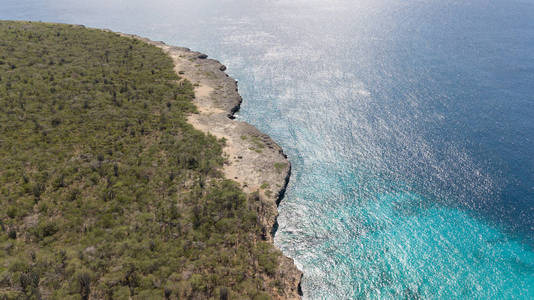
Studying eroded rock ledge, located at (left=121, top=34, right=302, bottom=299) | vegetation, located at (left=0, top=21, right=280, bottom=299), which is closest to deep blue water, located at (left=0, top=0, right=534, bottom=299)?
eroded rock ledge, located at (left=121, top=34, right=302, bottom=299)

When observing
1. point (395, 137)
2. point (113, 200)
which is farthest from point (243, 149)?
point (395, 137)

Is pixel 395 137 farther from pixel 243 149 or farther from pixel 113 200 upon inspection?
pixel 113 200

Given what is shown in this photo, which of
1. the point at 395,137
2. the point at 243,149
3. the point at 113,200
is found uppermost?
the point at 395,137

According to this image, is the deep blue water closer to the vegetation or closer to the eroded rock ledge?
the eroded rock ledge

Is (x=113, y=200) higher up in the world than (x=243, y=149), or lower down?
lower down

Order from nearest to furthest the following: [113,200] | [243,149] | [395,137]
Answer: [113,200], [243,149], [395,137]

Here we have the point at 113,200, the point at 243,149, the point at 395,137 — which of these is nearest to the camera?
the point at 113,200

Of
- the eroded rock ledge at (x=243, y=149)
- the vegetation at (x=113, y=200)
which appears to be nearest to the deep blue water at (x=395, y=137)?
the eroded rock ledge at (x=243, y=149)

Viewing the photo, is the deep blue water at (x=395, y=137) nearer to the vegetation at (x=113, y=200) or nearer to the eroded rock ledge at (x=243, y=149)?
the eroded rock ledge at (x=243, y=149)
